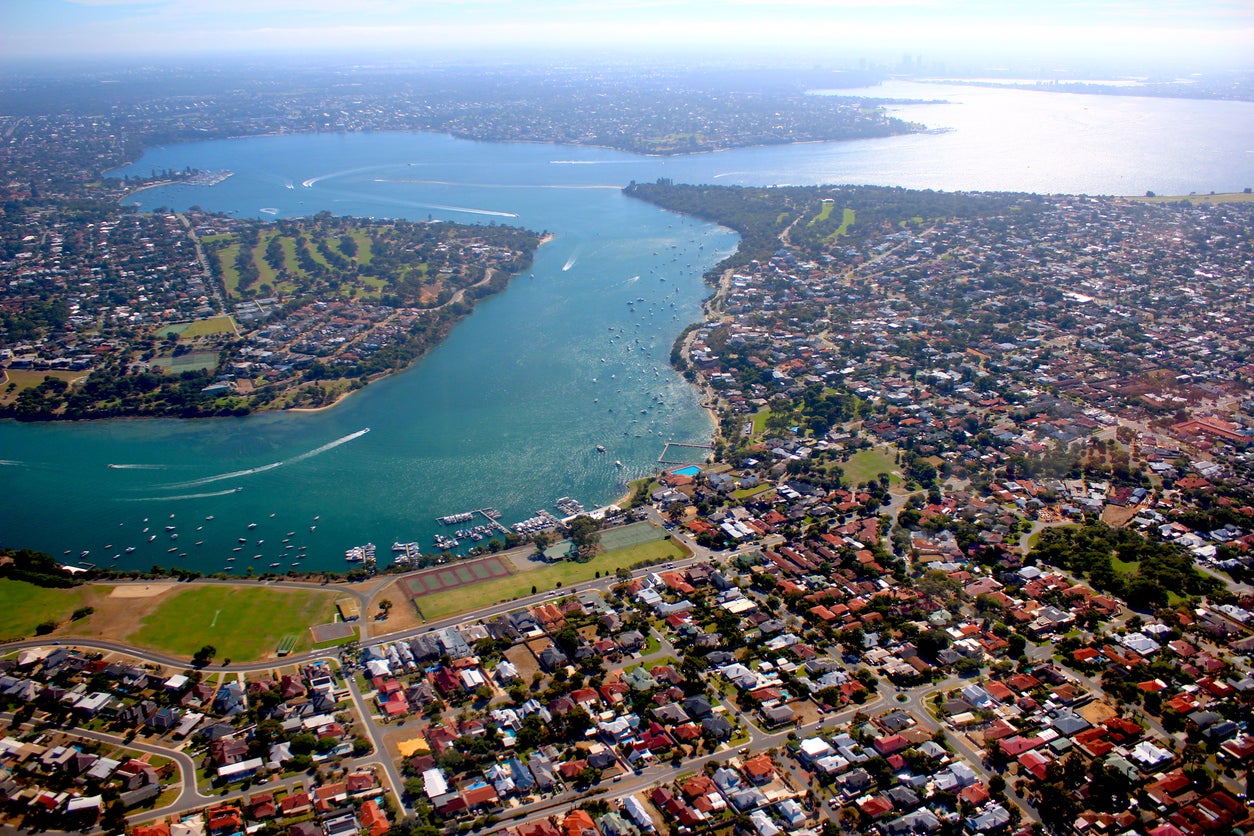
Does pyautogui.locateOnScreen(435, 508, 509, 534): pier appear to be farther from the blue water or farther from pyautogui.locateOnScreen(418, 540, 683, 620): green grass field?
pyautogui.locateOnScreen(418, 540, 683, 620): green grass field

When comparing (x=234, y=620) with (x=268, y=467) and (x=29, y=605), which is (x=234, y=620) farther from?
(x=268, y=467)

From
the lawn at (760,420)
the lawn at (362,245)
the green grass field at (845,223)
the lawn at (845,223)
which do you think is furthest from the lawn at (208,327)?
the green grass field at (845,223)

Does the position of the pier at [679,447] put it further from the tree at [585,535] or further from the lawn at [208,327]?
the lawn at [208,327]

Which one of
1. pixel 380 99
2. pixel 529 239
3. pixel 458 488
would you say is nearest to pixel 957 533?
pixel 458 488

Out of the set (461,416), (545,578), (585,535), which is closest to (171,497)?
(461,416)

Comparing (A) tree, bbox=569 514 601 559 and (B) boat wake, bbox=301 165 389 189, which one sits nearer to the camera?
(A) tree, bbox=569 514 601 559

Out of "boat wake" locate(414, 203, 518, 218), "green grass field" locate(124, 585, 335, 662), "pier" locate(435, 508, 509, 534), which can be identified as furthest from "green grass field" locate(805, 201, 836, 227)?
"green grass field" locate(124, 585, 335, 662)
